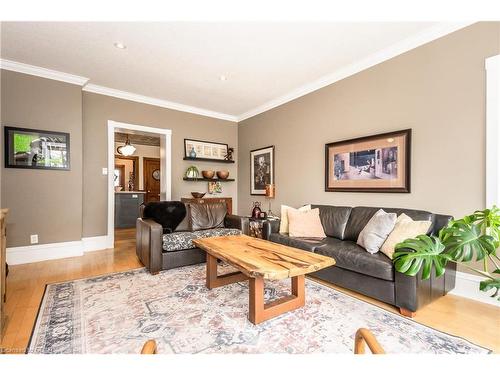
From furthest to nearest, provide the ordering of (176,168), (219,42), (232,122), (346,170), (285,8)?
1. (232,122)
2. (176,168)
3. (346,170)
4. (219,42)
5. (285,8)

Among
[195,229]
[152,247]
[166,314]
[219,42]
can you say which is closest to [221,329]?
[166,314]

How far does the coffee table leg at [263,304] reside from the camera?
1.78m

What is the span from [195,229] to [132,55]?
7.95ft

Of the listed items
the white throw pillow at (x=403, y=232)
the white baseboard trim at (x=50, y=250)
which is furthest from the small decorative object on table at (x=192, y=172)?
the white throw pillow at (x=403, y=232)

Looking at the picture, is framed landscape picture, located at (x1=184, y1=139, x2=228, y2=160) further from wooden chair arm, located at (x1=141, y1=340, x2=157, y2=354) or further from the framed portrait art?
wooden chair arm, located at (x1=141, y1=340, x2=157, y2=354)

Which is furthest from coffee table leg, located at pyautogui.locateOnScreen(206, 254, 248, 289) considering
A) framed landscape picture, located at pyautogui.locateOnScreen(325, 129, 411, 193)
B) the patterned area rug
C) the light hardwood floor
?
framed landscape picture, located at pyautogui.locateOnScreen(325, 129, 411, 193)

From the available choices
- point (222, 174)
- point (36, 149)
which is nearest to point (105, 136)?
point (36, 149)

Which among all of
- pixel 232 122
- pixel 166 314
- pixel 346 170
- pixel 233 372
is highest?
pixel 232 122

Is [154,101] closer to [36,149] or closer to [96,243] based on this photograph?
[36,149]

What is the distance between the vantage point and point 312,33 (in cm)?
252

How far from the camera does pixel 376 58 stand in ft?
9.70

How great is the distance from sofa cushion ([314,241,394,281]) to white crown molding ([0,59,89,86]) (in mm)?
4155

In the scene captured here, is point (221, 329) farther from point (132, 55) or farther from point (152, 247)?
point (132, 55)

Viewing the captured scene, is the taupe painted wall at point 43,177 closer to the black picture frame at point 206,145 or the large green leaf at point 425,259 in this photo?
the black picture frame at point 206,145
